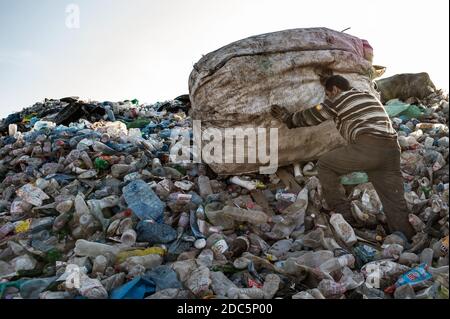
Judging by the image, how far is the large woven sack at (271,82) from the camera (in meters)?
3.28

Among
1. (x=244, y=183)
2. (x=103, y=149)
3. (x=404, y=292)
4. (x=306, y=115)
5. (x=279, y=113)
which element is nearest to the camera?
(x=404, y=292)

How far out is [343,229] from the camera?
2775 mm

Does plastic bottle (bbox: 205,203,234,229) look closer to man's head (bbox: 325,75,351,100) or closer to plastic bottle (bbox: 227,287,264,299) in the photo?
plastic bottle (bbox: 227,287,264,299)

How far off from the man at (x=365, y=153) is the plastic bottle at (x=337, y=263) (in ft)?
1.83

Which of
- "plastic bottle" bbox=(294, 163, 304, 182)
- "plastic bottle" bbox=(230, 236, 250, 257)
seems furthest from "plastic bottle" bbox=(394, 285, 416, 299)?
"plastic bottle" bbox=(294, 163, 304, 182)

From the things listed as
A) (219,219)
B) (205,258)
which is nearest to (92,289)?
(205,258)

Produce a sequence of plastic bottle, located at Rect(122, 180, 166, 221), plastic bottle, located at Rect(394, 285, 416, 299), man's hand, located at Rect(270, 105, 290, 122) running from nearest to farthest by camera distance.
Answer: plastic bottle, located at Rect(394, 285, 416, 299) → plastic bottle, located at Rect(122, 180, 166, 221) → man's hand, located at Rect(270, 105, 290, 122)

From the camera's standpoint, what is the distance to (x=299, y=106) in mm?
3342

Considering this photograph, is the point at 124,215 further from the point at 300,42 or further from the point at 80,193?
the point at 300,42

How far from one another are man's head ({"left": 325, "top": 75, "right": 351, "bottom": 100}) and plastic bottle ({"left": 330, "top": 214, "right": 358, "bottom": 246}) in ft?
3.43

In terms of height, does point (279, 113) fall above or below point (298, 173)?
above

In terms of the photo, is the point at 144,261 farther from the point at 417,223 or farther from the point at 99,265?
the point at 417,223

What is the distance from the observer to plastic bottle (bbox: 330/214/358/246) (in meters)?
2.72

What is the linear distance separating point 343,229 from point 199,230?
119cm
